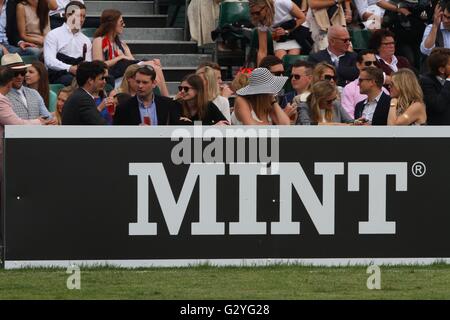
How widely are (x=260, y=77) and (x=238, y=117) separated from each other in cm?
43

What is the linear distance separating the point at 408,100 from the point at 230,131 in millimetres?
2173

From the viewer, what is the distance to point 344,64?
627 inches

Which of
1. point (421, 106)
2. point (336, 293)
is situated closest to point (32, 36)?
point (421, 106)

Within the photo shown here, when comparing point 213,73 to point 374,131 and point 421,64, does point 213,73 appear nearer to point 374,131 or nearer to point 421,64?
point 374,131

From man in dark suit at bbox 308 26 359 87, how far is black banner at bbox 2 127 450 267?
3.94 m

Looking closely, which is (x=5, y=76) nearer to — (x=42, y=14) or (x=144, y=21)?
(x=42, y=14)

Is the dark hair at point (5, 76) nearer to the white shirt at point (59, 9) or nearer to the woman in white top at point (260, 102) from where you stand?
the woman in white top at point (260, 102)

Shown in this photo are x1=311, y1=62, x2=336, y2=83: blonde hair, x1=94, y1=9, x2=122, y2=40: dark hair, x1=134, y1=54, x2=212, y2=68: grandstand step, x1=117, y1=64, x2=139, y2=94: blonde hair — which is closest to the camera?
x1=117, y1=64, x2=139, y2=94: blonde hair

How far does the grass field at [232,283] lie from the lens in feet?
33.2

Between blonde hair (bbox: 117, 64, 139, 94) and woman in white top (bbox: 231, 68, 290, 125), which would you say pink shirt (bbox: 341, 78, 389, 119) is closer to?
woman in white top (bbox: 231, 68, 290, 125)

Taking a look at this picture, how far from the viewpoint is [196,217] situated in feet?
38.5

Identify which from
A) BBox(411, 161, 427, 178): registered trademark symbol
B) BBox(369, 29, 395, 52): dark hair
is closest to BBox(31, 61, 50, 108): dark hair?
BBox(369, 29, 395, 52): dark hair

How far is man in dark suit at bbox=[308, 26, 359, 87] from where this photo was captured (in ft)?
51.8

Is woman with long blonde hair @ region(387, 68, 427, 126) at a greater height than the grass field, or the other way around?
woman with long blonde hair @ region(387, 68, 427, 126)
